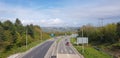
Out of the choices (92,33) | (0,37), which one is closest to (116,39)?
(92,33)

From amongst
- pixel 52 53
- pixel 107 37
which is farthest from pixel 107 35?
pixel 52 53

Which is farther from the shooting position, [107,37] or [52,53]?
[107,37]

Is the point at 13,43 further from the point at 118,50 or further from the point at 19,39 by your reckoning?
the point at 118,50

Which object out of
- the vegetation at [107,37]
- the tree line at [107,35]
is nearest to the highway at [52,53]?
the vegetation at [107,37]

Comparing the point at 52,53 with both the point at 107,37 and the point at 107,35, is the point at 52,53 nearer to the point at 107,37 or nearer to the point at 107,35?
the point at 107,37

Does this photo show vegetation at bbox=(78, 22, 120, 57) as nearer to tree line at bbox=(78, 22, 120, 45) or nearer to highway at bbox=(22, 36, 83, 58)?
tree line at bbox=(78, 22, 120, 45)

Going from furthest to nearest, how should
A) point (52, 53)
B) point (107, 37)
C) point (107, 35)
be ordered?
point (107, 35) → point (107, 37) → point (52, 53)

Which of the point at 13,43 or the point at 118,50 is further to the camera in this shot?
the point at 13,43

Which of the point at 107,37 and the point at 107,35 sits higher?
the point at 107,35

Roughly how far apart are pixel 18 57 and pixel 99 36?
2154 inches

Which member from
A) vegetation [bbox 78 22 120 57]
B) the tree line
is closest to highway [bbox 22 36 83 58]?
vegetation [bbox 78 22 120 57]

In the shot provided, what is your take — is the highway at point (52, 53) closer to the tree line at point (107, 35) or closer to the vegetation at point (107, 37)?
the vegetation at point (107, 37)

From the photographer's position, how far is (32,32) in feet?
382

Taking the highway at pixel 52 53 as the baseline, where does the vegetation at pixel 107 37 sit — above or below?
above
